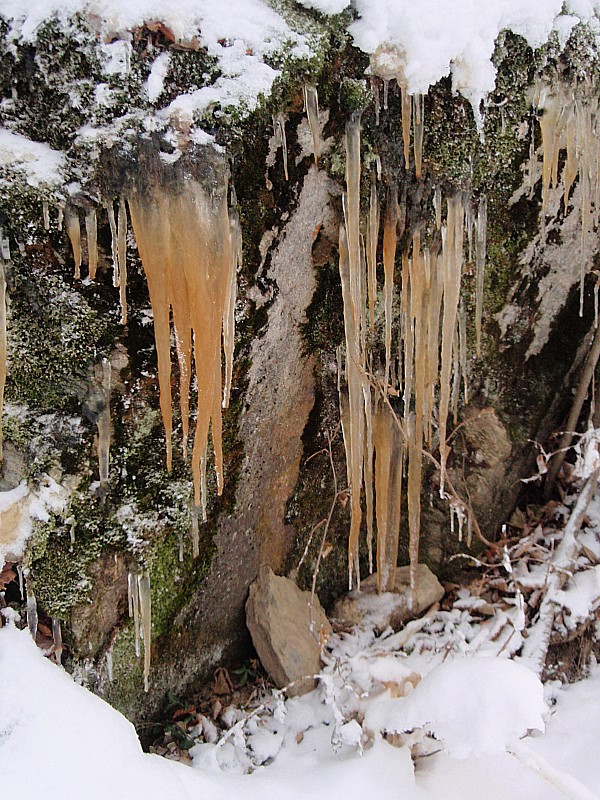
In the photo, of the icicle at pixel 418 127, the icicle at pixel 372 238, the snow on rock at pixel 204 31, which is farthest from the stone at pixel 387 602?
the snow on rock at pixel 204 31

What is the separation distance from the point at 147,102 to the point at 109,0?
0.26 m

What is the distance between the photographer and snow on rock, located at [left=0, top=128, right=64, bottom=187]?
1766 millimetres

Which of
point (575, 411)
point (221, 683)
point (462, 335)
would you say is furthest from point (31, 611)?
point (575, 411)

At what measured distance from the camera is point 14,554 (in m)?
2.17

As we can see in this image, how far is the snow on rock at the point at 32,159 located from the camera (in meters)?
1.77

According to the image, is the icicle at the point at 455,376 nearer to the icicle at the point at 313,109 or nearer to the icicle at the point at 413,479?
the icicle at the point at 413,479

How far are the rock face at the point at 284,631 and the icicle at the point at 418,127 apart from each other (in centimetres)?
190

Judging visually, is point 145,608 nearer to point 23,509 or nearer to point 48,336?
point 23,509

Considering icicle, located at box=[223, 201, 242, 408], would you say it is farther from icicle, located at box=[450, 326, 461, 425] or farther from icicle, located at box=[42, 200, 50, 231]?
icicle, located at box=[450, 326, 461, 425]

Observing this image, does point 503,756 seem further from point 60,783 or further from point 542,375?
point 542,375

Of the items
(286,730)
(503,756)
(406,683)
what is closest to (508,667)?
(503,756)

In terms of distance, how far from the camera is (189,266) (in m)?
1.86

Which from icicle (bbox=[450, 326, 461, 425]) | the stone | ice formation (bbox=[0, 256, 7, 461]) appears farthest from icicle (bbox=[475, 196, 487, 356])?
ice formation (bbox=[0, 256, 7, 461])

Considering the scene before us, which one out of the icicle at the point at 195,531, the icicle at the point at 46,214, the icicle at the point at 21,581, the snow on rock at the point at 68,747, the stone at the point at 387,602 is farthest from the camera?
the stone at the point at 387,602
